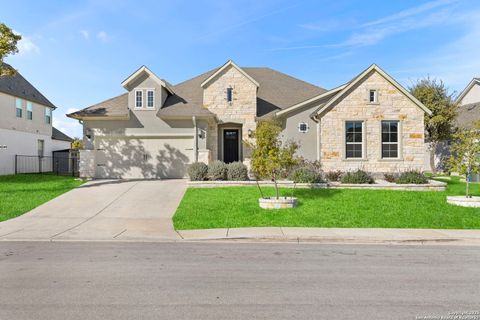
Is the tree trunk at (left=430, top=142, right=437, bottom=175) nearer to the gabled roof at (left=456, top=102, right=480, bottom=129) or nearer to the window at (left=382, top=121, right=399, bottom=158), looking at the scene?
the gabled roof at (left=456, top=102, right=480, bottom=129)

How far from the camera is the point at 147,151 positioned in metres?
19.6

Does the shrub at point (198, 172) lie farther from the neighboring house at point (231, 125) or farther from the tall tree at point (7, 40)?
the tall tree at point (7, 40)

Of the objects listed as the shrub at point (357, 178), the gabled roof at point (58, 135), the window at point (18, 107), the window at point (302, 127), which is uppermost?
the window at point (18, 107)

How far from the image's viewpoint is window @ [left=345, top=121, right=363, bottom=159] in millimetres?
18562

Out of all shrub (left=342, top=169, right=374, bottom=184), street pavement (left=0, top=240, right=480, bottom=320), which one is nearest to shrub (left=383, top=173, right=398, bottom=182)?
shrub (left=342, top=169, right=374, bottom=184)

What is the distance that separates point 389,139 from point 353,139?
209 cm

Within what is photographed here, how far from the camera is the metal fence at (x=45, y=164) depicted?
26.1 meters

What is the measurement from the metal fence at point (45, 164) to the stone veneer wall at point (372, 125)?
785 inches

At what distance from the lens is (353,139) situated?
1861 centimetres

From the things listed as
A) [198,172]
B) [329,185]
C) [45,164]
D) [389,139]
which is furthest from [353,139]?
[45,164]

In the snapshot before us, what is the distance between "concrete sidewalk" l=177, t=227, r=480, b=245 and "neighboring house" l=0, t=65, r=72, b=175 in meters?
22.2

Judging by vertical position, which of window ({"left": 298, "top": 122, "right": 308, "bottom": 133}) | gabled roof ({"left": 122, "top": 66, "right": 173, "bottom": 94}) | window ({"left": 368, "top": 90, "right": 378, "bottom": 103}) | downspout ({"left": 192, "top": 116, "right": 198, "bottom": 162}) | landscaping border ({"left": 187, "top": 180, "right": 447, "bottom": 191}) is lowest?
landscaping border ({"left": 187, "top": 180, "right": 447, "bottom": 191})

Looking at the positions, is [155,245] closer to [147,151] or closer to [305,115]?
[147,151]

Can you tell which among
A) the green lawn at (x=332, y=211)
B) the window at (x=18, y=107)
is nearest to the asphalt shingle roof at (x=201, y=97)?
the green lawn at (x=332, y=211)
